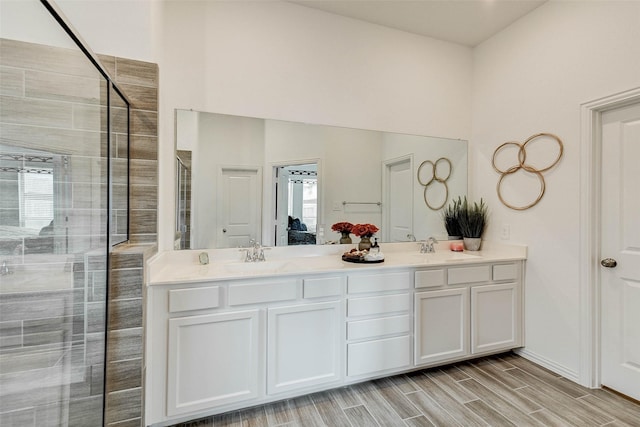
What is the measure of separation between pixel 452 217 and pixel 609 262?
3.89 ft

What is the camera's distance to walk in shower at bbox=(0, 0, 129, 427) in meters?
1.08

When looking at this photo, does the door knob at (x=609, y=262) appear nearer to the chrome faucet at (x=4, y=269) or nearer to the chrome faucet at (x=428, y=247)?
the chrome faucet at (x=428, y=247)

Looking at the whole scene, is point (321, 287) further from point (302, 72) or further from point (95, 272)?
point (302, 72)

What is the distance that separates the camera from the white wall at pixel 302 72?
2.17m

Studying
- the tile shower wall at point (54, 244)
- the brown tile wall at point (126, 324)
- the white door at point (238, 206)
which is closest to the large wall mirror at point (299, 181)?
the white door at point (238, 206)

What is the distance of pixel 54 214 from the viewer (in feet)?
4.22

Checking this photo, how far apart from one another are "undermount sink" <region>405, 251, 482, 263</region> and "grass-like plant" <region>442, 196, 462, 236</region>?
24cm

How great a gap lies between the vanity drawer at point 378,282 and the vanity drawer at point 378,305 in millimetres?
59

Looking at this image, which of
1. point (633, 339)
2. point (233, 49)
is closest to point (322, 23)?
point (233, 49)

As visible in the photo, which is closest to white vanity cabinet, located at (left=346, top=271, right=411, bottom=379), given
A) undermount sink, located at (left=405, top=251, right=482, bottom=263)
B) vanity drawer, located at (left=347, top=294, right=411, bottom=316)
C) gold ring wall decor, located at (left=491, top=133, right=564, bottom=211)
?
vanity drawer, located at (left=347, top=294, right=411, bottom=316)

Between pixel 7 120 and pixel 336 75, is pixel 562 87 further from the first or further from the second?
pixel 7 120

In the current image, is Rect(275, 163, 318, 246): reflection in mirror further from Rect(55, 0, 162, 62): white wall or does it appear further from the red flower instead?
Rect(55, 0, 162, 62): white wall

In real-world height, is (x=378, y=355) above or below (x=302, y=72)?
below

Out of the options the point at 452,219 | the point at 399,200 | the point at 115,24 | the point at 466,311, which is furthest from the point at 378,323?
the point at 115,24
